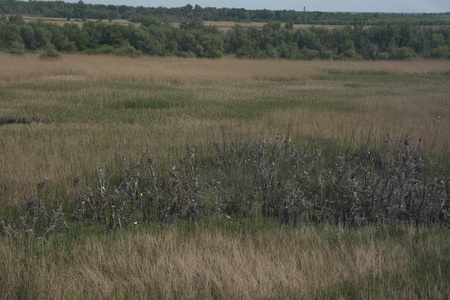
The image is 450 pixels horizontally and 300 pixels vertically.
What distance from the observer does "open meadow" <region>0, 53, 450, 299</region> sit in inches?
145

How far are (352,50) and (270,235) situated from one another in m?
38.8

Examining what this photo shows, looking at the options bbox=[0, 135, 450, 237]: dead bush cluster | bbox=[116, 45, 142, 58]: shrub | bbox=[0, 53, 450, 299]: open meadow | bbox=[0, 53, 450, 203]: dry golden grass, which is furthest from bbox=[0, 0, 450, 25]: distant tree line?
bbox=[0, 135, 450, 237]: dead bush cluster

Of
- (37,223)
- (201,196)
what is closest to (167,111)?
(201,196)

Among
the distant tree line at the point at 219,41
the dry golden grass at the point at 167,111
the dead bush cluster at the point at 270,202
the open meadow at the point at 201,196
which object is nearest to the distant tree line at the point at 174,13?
the distant tree line at the point at 219,41

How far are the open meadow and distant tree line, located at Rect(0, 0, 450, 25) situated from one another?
79748mm

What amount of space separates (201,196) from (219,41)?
31.0 m

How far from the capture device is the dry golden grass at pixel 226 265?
3559mm

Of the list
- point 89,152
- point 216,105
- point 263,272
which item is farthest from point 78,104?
point 263,272

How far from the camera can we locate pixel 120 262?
4.01m

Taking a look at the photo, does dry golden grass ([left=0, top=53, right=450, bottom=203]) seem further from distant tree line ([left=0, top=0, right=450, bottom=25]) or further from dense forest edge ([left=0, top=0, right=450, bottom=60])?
distant tree line ([left=0, top=0, right=450, bottom=25])

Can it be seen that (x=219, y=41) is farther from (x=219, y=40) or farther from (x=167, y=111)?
(x=167, y=111)

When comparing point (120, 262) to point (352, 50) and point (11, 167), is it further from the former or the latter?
point (352, 50)

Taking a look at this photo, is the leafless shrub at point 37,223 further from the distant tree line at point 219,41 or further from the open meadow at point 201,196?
the distant tree line at point 219,41

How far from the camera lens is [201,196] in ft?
18.2
